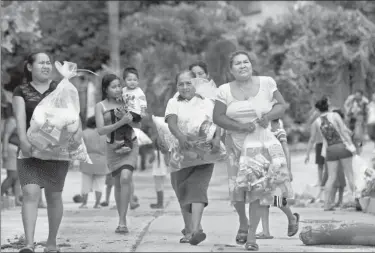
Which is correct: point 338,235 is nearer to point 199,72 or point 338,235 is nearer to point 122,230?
point 122,230

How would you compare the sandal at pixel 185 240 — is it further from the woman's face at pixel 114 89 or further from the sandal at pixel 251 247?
the woman's face at pixel 114 89

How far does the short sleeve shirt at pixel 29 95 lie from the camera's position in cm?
811

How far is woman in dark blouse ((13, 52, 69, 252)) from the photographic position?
26.0 ft

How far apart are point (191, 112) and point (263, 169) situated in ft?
4.18

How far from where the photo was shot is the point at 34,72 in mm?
8305

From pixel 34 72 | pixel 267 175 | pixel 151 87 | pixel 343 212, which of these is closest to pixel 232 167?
pixel 267 175

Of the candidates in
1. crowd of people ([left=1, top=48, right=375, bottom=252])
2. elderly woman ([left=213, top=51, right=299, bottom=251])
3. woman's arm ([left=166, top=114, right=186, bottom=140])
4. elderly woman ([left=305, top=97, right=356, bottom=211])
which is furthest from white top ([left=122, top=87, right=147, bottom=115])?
elderly woman ([left=305, top=97, right=356, bottom=211])

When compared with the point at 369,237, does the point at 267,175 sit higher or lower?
higher

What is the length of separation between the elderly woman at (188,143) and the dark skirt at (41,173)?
130 cm

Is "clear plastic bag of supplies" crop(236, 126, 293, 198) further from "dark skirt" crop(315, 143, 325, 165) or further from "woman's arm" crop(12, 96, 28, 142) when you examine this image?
"dark skirt" crop(315, 143, 325, 165)

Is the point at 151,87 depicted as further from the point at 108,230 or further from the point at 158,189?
the point at 108,230

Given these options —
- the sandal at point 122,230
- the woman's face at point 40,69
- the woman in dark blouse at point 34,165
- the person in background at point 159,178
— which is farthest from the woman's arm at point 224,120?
the person in background at point 159,178

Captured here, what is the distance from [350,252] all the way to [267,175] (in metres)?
0.91

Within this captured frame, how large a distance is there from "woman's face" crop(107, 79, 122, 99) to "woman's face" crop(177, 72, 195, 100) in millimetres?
1131
